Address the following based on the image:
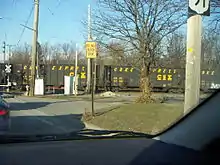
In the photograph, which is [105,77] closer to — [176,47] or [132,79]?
[132,79]

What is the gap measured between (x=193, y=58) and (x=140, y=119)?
21.3 feet

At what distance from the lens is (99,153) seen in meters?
3.76

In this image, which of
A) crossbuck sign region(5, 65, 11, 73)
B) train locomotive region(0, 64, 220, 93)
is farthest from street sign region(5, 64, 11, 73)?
train locomotive region(0, 64, 220, 93)

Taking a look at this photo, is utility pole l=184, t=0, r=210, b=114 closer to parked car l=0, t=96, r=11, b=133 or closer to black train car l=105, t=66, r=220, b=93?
parked car l=0, t=96, r=11, b=133

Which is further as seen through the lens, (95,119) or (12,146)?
(95,119)

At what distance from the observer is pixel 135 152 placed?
3.82 m

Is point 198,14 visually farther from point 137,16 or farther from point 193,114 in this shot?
point 137,16

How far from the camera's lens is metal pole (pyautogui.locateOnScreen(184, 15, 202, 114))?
28.5ft

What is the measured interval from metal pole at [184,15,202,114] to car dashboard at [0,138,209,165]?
186 inches

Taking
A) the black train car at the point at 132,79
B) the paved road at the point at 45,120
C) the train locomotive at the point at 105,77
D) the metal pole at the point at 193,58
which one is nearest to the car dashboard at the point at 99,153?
the metal pole at the point at 193,58

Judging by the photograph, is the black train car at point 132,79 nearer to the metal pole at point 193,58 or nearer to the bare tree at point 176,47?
the bare tree at point 176,47

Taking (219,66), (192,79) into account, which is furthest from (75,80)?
(192,79)

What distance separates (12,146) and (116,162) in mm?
1140

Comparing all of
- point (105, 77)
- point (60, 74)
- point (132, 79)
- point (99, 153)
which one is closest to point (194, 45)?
point (99, 153)
